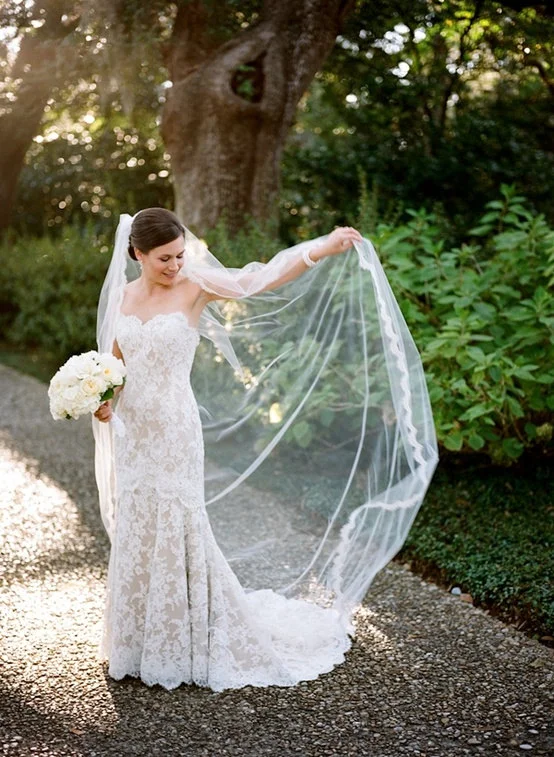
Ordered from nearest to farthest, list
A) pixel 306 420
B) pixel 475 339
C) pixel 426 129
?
1. pixel 306 420
2. pixel 475 339
3. pixel 426 129

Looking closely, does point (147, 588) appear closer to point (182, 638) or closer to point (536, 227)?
point (182, 638)

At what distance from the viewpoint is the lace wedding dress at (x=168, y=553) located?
321 cm

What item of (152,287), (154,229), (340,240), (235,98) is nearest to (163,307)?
(152,287)

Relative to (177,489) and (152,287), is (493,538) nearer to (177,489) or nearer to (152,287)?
(177,489)

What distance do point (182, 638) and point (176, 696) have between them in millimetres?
210

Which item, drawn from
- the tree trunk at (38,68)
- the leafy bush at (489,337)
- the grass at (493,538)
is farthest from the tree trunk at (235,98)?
the grass at (493,538)

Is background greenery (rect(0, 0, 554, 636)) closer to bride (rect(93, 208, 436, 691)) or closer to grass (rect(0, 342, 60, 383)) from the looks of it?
grass (rect(0, 342, 60, 383))

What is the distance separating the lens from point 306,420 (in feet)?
14.6

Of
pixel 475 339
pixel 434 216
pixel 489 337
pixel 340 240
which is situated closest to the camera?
pixel 340 240

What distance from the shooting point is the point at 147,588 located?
10.7 ft

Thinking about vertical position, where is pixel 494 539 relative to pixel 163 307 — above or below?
below

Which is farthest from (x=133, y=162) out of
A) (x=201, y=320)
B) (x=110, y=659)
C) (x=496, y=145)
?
(x=110, y=659)

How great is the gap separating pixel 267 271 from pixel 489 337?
1861 millimetres

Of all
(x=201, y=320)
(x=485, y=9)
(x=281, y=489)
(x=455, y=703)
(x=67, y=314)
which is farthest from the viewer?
(x=67, y=314)
